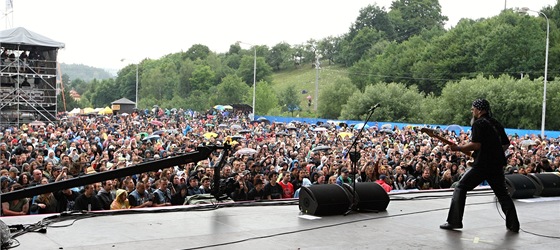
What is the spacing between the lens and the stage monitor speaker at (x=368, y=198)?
7281 mm

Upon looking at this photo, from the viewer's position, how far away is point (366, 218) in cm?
695

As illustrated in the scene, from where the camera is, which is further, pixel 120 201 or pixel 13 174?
pixel 13 174

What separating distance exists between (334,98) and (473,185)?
2078 inches

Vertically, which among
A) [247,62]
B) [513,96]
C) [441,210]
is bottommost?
[441,210]

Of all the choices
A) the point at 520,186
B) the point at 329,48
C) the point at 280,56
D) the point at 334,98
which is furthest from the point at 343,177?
the point at 280,56

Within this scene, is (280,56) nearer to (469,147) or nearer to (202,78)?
(202,78)

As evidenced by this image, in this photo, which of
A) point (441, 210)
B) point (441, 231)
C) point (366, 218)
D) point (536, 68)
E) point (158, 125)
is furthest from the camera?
point (536, 68)

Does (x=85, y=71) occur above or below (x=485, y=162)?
above

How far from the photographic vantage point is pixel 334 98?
193 feet

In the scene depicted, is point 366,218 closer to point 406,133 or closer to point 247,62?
point 406,133

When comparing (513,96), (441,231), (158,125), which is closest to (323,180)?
(441,231)

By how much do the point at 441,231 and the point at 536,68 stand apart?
181 ft

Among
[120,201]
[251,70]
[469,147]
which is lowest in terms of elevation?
[120,201]

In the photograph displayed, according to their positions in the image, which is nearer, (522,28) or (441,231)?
(441,231)
